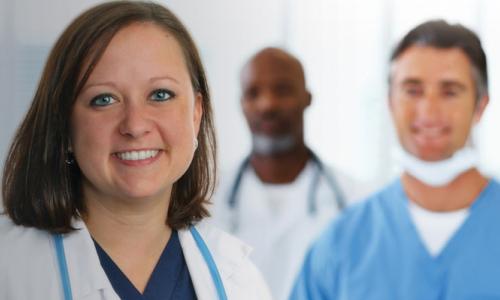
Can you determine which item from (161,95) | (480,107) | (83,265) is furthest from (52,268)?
(480,107)

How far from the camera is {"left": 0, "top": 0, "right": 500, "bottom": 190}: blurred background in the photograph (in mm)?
1724

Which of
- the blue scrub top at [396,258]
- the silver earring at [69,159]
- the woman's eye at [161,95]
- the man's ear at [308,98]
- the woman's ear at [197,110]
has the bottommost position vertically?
the blue scrub top at [396,258]

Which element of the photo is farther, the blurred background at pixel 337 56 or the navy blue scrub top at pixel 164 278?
the blurred background at pixel 337 56

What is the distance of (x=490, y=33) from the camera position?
181 centimetres

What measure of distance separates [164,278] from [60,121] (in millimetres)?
266

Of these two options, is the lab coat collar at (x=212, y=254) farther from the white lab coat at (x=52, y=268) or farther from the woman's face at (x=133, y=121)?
the woman's face at (x=133, y=121)

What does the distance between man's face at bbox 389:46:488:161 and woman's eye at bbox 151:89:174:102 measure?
3.03 feet

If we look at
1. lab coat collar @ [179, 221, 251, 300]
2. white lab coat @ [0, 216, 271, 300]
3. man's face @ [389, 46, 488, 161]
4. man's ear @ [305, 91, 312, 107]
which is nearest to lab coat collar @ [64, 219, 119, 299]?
white lab coat @ [0, 216, 271, 300]

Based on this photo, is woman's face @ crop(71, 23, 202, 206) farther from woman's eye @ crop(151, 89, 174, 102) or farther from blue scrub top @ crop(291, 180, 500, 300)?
blue scrub top @ crop(291, 180, 500, 300)

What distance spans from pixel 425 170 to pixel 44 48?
0.94m

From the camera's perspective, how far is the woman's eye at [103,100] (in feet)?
3.15

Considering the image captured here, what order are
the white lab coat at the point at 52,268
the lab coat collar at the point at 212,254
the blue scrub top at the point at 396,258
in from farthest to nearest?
1. the blue scrub top at the point at 396,258
2. the lab coat collar at the point at 212,254
3. the white lab coat at the point at 52,268

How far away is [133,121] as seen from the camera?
937mm

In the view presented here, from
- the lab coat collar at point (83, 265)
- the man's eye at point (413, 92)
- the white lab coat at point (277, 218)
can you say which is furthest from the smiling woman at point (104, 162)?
the man's eye at point (413, 92)
